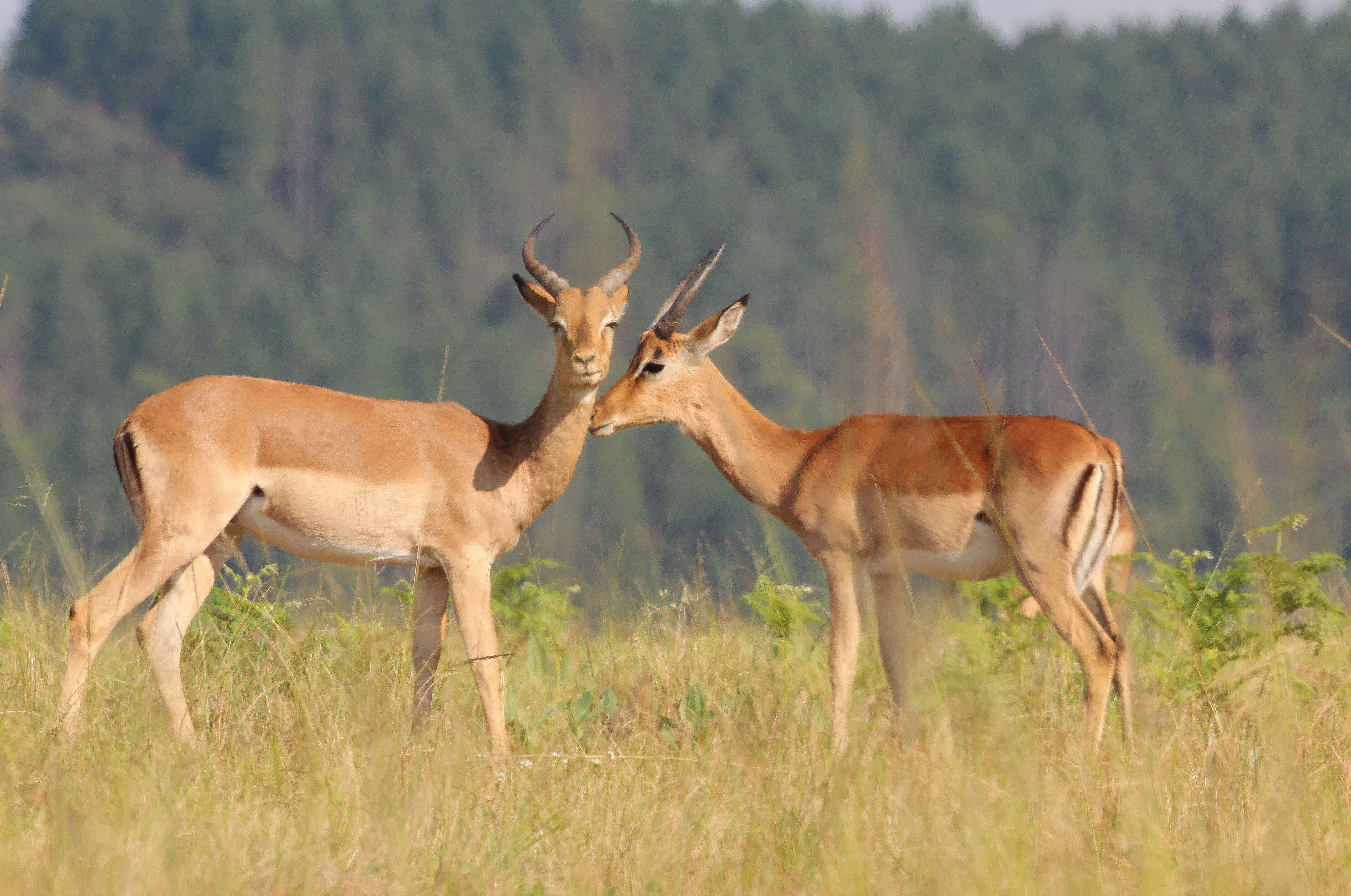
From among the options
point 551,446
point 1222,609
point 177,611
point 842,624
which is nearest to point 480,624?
point 551,446

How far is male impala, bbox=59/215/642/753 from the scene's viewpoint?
5.31 meters

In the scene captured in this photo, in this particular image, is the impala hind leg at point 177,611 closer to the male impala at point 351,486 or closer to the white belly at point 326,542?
the male impala at point 351,486

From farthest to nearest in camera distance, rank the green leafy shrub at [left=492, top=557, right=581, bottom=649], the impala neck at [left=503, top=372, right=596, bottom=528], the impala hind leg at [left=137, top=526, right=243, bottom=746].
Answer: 1. the green leafy shrub at [left=492, top=557, right=581, bottom=649]
2. the impala neck at [left=503, top=372, right=596, bottom=528]
3. the impala hind leg at [left=137, top=526, right=243, bottom=746]

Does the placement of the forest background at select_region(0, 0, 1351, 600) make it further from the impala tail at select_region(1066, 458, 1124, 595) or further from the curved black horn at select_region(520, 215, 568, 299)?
the curved black horn at select_region(520, 215, 568, 299)

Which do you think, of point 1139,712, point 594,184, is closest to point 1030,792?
point 1139,712

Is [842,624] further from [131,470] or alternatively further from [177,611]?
[131,470]

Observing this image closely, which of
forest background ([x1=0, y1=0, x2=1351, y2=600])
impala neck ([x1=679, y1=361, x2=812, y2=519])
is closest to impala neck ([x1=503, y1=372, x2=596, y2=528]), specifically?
forest background ([x1=0, y1=0, x2=1351, y2=600])

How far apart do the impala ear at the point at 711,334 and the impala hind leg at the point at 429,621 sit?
183 centimetres

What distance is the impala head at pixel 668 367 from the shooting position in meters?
6.93

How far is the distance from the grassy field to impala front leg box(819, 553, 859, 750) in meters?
0.22

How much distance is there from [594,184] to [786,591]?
3304 millimetres

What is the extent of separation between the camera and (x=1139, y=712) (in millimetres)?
3826

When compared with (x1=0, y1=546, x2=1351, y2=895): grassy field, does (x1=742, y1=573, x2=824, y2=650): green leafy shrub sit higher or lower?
higher

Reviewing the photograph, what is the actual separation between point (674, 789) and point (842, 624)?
198cm
